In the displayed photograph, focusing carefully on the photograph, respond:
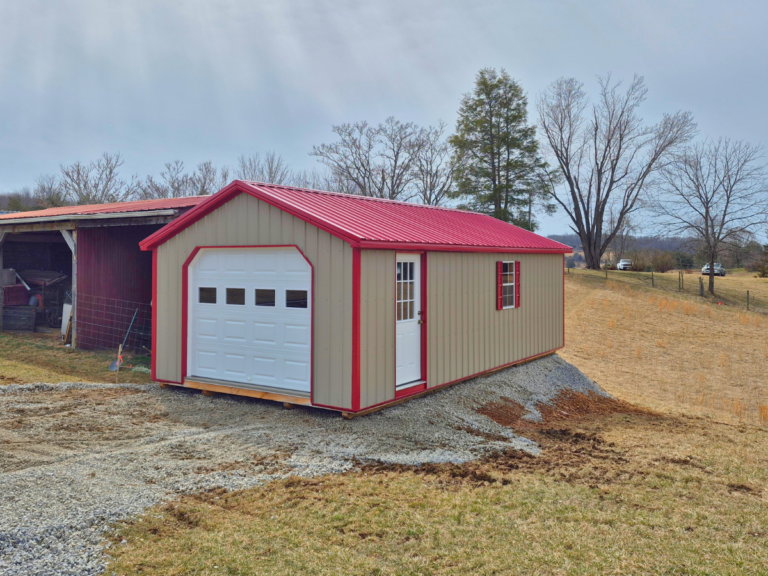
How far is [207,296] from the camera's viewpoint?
378 inches

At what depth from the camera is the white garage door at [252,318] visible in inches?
340

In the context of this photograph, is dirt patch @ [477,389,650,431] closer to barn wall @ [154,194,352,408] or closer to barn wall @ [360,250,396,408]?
barn wall @ [360,250,396,408]

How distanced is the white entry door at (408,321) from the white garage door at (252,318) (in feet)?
4.21

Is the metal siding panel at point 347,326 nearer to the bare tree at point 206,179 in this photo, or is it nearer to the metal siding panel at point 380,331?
the metal siding panel at point 380,331

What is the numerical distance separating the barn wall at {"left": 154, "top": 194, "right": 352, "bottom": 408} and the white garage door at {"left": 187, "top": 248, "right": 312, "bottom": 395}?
21cm

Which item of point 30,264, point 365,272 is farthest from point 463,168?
point 365,272

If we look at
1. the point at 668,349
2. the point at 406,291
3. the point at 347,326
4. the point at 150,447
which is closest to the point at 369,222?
the point at 406,291

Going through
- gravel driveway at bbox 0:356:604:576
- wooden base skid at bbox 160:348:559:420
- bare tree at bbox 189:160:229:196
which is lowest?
gravel driveway at bbox 0:356:604:576

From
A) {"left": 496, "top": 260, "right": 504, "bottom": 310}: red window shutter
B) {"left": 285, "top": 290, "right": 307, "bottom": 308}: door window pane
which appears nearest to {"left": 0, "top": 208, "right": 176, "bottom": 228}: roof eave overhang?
{"left": 285, "top": 290, "right": 307, "bottom": 308}: door window pane

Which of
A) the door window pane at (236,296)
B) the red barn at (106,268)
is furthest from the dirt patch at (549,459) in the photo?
the red barn at (106,268)

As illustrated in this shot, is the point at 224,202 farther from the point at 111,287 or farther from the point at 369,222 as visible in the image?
the point at 111,287

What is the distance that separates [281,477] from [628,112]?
38.1 metres

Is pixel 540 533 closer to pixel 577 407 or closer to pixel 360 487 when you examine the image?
pixel 360 487

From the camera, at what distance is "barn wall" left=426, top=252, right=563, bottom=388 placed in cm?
964
